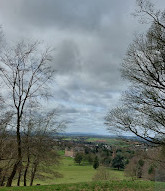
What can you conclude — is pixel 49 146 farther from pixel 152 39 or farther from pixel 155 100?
pixel 152 39

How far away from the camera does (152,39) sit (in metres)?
7.36

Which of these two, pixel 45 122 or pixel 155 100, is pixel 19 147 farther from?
pixel 155 100

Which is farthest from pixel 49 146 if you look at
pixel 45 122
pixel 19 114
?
pixel 19 114

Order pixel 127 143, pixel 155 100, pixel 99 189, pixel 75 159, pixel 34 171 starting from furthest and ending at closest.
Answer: pixel 75 159 < pixel 34 171 < pixel 99 189 < pixel 127 143 < pixel 155 100

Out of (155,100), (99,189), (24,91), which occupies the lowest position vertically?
(99,189)

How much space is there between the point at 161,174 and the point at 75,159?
53.3 m

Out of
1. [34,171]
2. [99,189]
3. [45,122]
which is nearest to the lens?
[99,189]

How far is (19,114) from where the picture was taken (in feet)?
40.8

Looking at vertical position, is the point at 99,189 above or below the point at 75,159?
above

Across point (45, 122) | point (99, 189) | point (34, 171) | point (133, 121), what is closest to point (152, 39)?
point (133, 121)

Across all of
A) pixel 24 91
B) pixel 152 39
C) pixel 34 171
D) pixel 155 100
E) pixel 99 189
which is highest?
pixel 152 39

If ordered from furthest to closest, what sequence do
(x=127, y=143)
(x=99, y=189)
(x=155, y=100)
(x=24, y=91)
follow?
(x=24, y=91)
(x=99, y=189)
(x=127, y=143)
(x=155, y=100)

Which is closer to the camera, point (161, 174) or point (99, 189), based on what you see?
point (161, 174)

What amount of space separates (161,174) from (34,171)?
45.9ft
